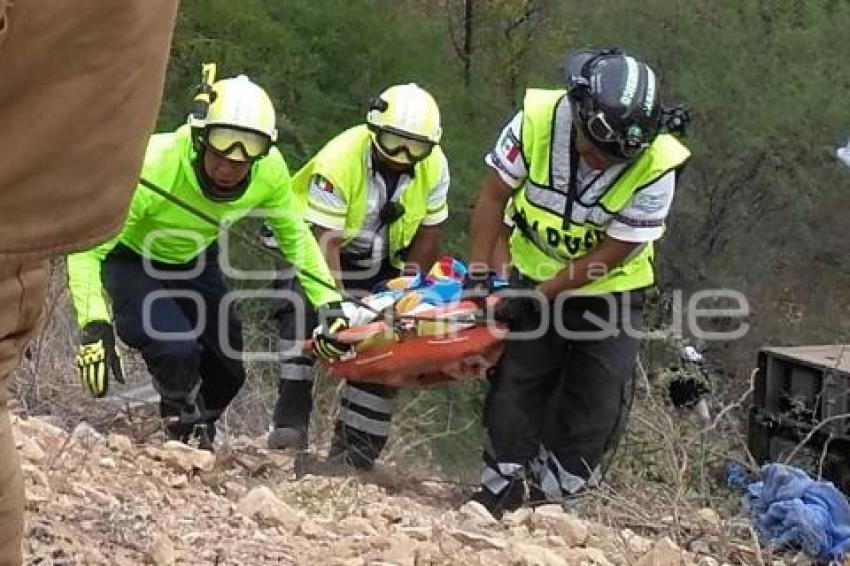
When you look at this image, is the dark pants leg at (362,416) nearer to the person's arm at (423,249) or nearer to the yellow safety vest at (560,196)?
the person's arm at (423,249)

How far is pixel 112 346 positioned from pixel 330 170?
121 centimetres

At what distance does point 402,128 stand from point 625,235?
1.06m

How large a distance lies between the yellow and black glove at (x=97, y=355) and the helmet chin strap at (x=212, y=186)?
2.16 feet

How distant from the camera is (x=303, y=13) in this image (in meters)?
20.2

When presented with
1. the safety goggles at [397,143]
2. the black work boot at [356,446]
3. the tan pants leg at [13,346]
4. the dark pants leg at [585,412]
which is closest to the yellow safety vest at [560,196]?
the dark pants leg at [585,412]

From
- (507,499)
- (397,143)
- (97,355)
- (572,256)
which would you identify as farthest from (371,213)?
(97,355)

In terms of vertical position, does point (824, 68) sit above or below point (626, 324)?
above

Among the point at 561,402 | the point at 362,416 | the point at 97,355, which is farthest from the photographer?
the point at 362,416

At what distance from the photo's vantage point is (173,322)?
18.1 feet

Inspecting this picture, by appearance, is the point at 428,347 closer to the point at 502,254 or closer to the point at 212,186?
the point at 502,254

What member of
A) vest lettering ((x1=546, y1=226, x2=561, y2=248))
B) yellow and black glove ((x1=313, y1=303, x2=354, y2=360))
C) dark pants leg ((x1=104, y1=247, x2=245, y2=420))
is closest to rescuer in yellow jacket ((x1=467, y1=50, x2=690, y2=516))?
vest lettering ((x1=546, y1=226, x2=561, y2=248))

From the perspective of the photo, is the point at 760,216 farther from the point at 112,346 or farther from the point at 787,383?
the point at 112,346

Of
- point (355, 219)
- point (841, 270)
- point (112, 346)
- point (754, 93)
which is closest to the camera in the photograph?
point (112, 346)

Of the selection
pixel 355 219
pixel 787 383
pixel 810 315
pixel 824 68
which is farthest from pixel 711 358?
pixel 355 219
